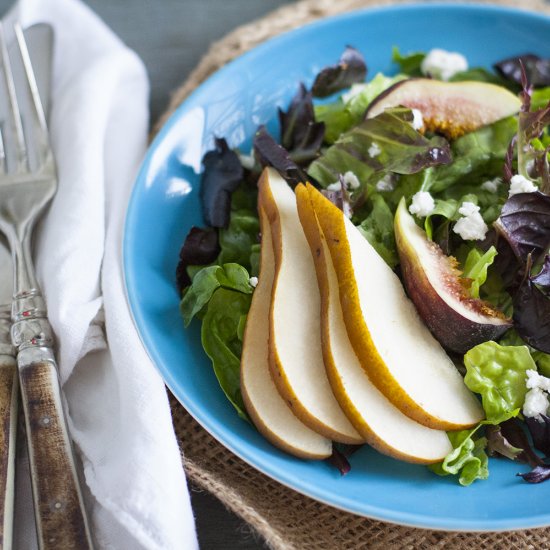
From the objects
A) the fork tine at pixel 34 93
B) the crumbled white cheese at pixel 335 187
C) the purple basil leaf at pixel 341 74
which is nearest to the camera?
the crumbled white cheese at pixel 335 187

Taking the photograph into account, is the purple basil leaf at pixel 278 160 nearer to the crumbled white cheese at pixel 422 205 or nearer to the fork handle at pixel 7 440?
the crumbled white cheese at pixel 422 205

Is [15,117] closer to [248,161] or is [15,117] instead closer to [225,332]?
[248,161]

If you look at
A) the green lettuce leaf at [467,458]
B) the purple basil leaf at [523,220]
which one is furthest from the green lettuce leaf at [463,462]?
the purple basil leaf at [523,220]

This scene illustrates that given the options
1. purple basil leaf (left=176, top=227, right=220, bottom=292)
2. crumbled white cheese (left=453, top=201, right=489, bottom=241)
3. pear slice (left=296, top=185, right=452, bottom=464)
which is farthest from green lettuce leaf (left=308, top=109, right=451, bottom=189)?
pear slice (left=296, top=185, right=452, bottom=464)

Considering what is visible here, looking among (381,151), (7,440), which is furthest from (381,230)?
(7,440)

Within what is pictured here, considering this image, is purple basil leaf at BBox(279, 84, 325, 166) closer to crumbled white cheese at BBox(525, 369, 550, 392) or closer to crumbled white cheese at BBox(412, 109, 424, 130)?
crumbled white cheese at BBox(412, 109, 424, 130)

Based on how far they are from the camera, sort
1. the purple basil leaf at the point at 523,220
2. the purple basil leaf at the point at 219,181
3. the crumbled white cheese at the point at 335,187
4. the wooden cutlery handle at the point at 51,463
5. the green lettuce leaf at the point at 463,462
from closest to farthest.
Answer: the wooden cutlery handle at the point at 51,463
the green lettuce leaf at the point at 463,462
the purple basil leaf at the point at 523,220
the crumbled white cheese at the point at 335,187
the purple basil leaf at the point at 219,181
